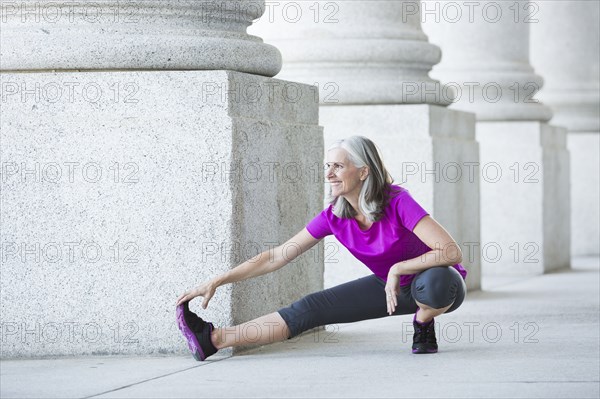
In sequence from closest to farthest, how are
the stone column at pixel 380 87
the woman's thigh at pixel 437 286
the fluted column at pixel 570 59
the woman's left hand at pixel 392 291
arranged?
the woman's left hand at pixel 392 291 < the woman's thigh at pixel 437 286 < the stone column at pixel 380 87 < the fluted column at pixel 570 59

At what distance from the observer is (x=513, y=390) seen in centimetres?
797

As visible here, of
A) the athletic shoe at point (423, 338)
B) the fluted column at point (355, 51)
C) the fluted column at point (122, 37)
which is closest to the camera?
the athletic shoe at point (423, 338)

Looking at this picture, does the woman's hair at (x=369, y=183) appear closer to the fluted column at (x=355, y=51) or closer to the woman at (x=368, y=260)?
the woman at (x=368, y=260)

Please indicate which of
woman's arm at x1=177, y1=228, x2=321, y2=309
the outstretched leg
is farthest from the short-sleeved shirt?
the outstretched leg

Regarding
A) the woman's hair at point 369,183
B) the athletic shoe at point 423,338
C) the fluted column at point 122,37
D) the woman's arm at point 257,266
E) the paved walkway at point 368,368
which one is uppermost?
the fluted column at point 122,37

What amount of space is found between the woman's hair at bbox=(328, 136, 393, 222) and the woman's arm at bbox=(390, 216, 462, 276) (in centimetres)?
30

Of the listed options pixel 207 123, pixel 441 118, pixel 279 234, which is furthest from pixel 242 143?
pixel 441 118

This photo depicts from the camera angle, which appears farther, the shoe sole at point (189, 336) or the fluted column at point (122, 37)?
the fluted column at point (122, 37)

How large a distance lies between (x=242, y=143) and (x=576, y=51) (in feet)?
46.2

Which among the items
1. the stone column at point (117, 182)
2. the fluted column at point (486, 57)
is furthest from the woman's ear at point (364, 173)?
the fluted column at point (486, 57)

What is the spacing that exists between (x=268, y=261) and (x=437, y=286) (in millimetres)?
1119

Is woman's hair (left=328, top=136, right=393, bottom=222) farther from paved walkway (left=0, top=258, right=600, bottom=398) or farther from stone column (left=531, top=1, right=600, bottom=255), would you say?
stone column (left=531, top=1, right=600, bottom=255)

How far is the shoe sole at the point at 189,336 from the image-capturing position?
9.38m

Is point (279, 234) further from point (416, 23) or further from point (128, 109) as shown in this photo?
point (416, 23)
